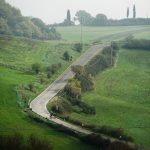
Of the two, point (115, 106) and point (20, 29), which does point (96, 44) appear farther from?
point (115, 106)

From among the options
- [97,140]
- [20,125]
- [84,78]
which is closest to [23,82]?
[84,78]

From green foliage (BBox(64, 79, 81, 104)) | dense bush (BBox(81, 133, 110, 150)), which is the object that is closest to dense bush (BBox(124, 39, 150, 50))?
green foliage (BBox(64, 79, 81, 104))

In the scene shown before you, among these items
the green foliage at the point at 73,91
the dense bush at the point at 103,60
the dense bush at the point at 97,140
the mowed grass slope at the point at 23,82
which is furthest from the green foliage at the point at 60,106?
the dense bush at the point at 103,60

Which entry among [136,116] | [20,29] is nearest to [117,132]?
[136,116]

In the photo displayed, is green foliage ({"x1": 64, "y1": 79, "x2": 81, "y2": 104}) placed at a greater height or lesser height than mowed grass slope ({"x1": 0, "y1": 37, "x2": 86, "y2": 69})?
lesser

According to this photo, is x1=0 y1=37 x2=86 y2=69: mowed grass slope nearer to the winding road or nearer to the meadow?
the meadow

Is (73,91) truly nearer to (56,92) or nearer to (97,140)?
(56,92)

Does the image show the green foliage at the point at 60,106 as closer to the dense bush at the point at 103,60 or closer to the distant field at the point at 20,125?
the distant field at the point at 20,125
